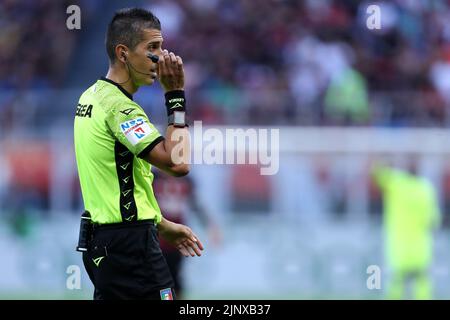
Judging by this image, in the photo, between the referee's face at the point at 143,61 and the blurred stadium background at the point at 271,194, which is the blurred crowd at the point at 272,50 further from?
the referee's face at the point at 143,61

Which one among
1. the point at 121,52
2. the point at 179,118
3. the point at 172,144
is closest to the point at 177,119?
the point at 179,118

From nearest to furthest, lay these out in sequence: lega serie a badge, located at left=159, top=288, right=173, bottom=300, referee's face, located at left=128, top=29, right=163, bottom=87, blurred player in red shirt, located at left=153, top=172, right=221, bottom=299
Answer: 1. lega serie a badge, located at left=159, top=288, right=173, bottom=300
2. referee's face, located at left=128, top=29, right=163, bottom=87
3. blurred player in red shirt, located at left=153, top=172, right=221, bottom=299

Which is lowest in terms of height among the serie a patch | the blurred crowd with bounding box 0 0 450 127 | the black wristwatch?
the serie a patch

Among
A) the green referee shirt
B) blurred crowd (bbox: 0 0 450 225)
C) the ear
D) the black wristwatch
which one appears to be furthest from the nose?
blurred crowd (bbox: 0 0 450 225)

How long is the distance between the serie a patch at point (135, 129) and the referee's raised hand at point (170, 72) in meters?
0.20

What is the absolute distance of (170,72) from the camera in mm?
4867

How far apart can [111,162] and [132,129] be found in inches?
8.7

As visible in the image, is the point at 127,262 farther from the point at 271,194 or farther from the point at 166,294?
the point at 271,194

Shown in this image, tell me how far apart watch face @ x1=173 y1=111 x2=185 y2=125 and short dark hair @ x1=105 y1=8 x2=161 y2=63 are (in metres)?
0.47

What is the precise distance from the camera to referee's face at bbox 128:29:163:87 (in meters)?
5.11

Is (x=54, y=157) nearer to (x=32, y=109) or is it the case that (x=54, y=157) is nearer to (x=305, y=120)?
(x=32, y=109)

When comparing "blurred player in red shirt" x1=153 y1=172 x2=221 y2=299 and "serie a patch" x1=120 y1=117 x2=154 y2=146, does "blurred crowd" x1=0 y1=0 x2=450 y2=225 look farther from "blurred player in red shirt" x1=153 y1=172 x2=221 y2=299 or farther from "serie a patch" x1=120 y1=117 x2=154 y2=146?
"serie a patch" x1=120 y1=117 x2=154 y2=146
